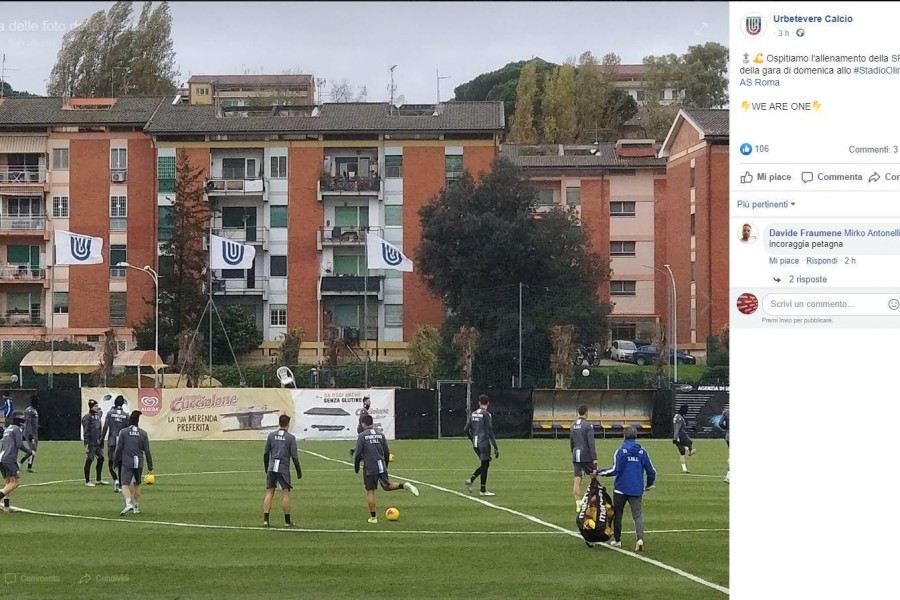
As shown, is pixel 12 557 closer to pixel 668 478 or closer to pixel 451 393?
pixel 668 478

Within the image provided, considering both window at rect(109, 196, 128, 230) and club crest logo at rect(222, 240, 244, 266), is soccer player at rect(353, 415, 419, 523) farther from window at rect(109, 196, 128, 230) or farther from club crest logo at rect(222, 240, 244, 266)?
window at rect(109, 196, 128, 230)

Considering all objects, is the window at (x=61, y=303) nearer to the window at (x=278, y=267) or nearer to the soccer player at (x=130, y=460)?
the window at (x=278, y=267)

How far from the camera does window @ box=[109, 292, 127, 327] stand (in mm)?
82062

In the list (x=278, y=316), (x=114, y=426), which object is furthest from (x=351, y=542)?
(x=278, y=316)

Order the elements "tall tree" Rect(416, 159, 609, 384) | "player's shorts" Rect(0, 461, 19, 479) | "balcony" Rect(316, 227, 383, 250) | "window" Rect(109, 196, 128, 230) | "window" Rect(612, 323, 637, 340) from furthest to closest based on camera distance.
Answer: "window" Rect(612, 323, 637, 340), "window" Rect(109, 196, 128, 230), "balcony" Rect(316, 227, 383, 250), "tall tree" Rect(416, 159, 609, 384), "player's shorts" Rect(0, 461, 19, 479)

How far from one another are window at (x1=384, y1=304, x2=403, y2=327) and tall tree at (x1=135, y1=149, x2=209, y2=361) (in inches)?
453

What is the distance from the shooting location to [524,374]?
222ft

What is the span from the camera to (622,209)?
3585 inches

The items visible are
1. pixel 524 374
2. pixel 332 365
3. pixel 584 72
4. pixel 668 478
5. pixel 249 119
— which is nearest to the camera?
pixel 668 478

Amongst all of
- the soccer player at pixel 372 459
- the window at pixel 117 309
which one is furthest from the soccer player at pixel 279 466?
the window at pixel 117 309

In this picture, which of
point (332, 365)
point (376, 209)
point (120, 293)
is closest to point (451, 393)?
point (332, 365)

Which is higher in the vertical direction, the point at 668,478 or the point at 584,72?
the point at 584,72
